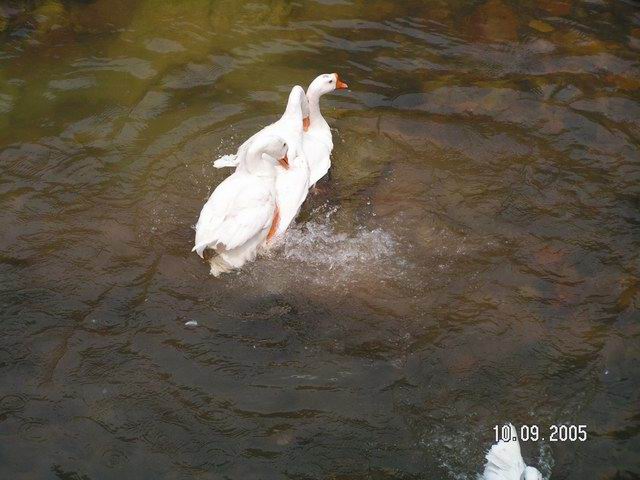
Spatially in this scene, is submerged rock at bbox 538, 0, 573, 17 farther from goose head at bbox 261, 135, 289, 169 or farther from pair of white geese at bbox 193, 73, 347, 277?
goose head at bbox 261, 135, 289, 169

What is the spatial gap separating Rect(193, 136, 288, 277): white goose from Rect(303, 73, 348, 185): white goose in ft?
1.33

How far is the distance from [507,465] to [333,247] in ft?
7.73

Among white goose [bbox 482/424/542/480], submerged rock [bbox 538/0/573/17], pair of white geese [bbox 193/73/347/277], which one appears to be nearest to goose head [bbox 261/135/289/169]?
pair of white geese [bbox 193/73/347/277]

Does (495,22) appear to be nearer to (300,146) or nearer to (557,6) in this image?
(557,6)

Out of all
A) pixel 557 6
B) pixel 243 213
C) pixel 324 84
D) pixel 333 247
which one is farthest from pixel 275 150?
pixel 557 6

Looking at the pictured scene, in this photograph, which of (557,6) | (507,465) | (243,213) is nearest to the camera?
(507,465)

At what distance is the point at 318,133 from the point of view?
646 centimetres

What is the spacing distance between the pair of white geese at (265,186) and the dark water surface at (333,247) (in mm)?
233

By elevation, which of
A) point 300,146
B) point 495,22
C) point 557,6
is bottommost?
point 300,146

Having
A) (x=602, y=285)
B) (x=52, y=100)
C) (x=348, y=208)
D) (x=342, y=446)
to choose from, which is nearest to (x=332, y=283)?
(x=348, y=208)

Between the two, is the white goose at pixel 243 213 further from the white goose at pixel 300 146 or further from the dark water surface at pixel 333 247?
the dark water surface at pixel 333 247

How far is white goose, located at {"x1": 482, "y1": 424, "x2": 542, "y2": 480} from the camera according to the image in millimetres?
3857

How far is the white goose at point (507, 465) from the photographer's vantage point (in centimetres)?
386

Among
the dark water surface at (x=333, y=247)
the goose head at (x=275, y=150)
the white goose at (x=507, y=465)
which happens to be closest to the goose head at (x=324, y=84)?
the dark water surface at (x=333, y=247)
